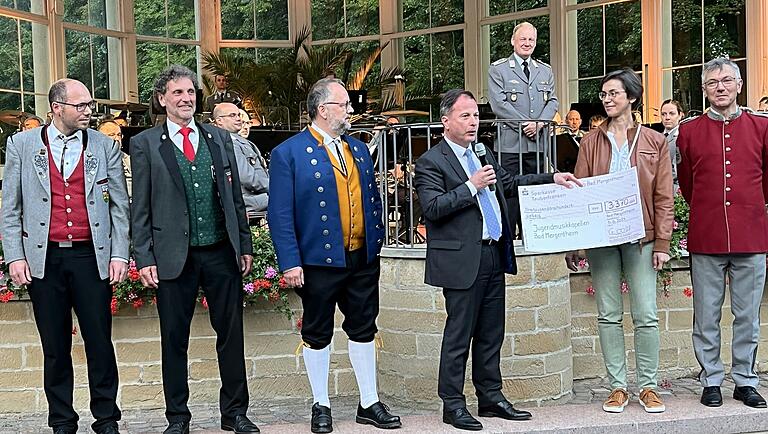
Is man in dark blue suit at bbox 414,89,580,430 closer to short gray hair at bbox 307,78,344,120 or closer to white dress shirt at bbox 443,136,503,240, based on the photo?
white dress shirt at bbox 443,136,503,240

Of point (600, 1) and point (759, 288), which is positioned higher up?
point (600, 1)

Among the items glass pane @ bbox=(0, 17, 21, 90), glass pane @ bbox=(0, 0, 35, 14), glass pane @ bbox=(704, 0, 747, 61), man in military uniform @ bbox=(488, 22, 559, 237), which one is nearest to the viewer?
man in military uniform @ bbox=(488, 22, 559, 237)

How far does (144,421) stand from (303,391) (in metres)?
0.91

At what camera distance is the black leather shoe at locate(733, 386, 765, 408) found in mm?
4997

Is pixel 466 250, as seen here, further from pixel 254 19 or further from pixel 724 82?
pixel 254 19

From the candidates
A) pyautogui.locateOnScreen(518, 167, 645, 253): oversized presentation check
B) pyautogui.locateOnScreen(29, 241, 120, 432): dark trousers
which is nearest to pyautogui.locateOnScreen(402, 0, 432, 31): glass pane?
pyautogui.locateOnScreen(518, 167, 645, 253): oversized presentation check

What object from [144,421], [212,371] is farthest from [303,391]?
[144,421]

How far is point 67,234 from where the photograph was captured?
4449 mm

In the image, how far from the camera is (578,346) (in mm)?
6121

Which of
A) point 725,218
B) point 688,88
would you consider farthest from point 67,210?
point 688,88

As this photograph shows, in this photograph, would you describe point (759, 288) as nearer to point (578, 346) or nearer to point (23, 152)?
point (578, 346)

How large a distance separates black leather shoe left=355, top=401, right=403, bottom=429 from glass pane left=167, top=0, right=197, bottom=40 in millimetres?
14037

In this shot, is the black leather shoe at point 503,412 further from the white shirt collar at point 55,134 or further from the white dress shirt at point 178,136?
the white shirt collar at point 55,134

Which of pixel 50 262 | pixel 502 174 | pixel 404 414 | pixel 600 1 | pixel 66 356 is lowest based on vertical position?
pixel 404 414
